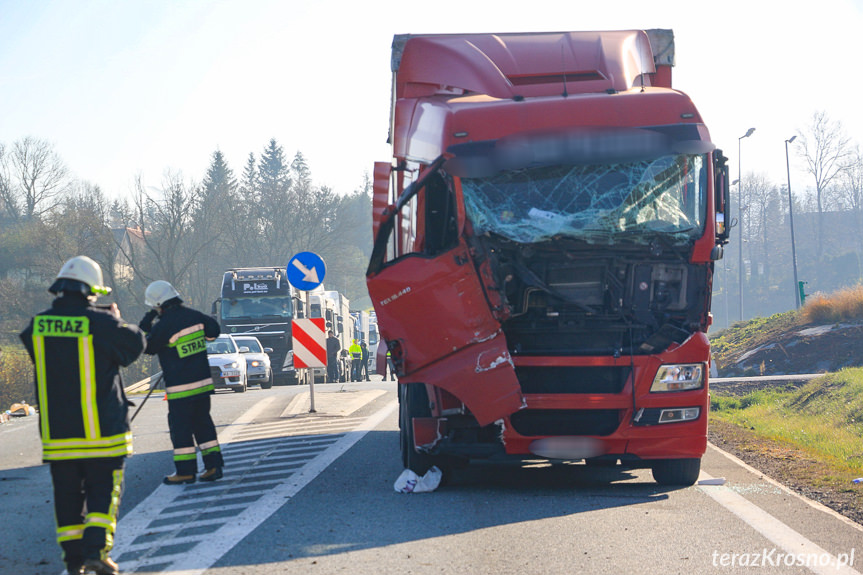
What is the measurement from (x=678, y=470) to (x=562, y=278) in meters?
1.99

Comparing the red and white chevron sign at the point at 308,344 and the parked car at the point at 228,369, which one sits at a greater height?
the red and white chevron sign at the point at 308,344

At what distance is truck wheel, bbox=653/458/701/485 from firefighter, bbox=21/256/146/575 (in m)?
4.69

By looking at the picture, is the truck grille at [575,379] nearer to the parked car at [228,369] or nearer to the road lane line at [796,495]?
the road lane line at [796,495]

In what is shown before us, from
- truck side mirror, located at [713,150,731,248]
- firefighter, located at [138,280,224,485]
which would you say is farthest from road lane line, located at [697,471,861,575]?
firefighter, located at [138,280,224,485]

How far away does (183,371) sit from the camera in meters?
8.31

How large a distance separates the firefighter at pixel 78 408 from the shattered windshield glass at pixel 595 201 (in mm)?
3212

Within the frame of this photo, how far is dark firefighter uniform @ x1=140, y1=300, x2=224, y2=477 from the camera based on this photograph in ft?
27.1

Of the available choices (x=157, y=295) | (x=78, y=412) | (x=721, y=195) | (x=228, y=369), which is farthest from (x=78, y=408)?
(x=228, y=369)

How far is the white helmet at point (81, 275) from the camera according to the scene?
207 inches

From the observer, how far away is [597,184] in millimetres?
7828

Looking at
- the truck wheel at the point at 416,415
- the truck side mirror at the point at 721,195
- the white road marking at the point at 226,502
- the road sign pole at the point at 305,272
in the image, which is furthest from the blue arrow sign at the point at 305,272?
the truck side mirror at the point at 721,195

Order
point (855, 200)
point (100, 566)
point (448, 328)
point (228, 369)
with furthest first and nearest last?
point (855, 200)
point (228, 369)
point (448, 328)
point (100, 566)

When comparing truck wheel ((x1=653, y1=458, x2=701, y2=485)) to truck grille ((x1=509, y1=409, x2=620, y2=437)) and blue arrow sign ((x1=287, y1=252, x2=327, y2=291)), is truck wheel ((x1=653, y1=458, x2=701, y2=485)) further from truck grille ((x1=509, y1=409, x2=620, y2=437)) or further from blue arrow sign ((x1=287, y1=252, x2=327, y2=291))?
blue arrow sign ((x1=287, y1=252, x2=327, y2=291))

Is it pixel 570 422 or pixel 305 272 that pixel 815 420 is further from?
pixel 570 422
